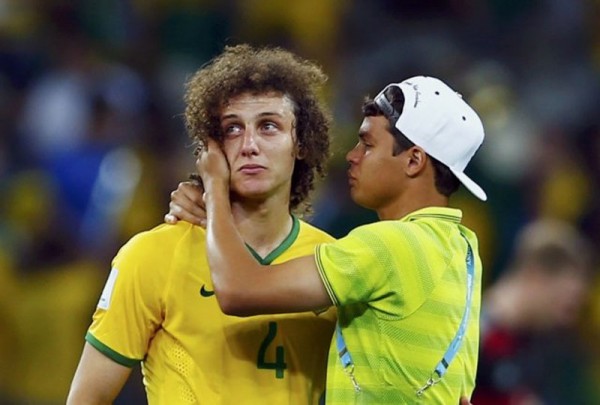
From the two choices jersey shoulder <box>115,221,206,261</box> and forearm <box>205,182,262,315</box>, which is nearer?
forearm <box>205,182,262,315</box>

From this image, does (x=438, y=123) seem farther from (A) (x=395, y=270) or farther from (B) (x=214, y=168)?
(B) (x=214, y=168)

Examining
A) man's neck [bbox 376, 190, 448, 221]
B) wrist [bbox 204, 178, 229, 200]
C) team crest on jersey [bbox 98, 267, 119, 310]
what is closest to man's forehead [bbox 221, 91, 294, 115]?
wrist [bbox 204, 178, 229, 200]

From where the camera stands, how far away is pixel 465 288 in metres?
3.97

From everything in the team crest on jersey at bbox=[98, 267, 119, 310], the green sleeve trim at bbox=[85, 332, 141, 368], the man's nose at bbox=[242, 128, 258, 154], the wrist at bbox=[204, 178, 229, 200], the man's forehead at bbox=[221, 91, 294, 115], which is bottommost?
the green sleeve trim at bbox=[85, 332, 141, 368]

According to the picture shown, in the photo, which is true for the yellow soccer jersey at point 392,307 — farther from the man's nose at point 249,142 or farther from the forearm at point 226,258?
the man's nose at point 249,142

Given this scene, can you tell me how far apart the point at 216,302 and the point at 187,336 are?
14cm

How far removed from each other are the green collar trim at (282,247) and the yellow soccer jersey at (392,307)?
1.41 ft

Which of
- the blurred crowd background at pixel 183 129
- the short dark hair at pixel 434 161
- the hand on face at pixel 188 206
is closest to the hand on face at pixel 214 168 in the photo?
the hand on face at pixel 188 206

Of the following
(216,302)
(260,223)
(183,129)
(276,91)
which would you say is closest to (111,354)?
(216,302)

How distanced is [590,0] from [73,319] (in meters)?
4.18

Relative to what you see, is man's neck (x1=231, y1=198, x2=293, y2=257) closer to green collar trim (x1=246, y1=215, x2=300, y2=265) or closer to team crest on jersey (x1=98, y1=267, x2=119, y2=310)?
green collar trim (x1=246, y1=215, x2=300, y2=265)

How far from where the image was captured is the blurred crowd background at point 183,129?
7.48m

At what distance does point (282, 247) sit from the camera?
4277mm

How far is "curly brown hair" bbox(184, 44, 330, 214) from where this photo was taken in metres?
4.24
